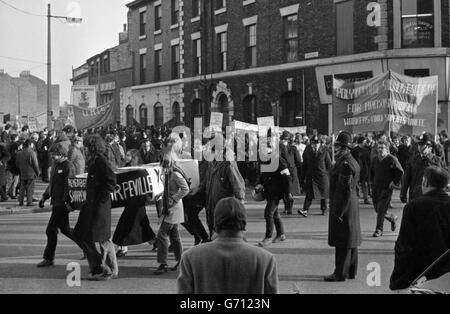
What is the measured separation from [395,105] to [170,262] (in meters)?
9.56

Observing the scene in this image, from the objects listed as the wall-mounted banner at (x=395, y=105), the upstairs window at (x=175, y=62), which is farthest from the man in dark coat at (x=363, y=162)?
the upstairs window at (x=175, y=62)

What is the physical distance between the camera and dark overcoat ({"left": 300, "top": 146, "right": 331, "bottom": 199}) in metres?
15.1

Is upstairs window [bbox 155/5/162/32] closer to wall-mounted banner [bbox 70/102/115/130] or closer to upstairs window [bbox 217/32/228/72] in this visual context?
upstairs window [bbox 217/32/228/72]

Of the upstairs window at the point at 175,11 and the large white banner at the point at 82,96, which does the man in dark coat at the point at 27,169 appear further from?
the upstairs window at the point at 175,11

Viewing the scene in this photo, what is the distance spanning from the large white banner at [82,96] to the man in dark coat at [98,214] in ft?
68.7

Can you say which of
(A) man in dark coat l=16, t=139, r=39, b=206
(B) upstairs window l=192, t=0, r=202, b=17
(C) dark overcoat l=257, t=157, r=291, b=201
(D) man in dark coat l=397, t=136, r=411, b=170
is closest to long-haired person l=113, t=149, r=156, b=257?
(C) dark overcoat l=257, t=157, r=291, b=201

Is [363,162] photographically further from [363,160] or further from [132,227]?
[132,227]

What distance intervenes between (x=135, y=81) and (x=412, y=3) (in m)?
23.2

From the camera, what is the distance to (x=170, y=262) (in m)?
9.32

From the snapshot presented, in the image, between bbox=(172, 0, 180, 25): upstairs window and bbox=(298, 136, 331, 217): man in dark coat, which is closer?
bbox=(298, 136, 331, 217): man in dark coat

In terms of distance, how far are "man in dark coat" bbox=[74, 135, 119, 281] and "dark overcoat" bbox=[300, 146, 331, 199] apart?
7642mm
